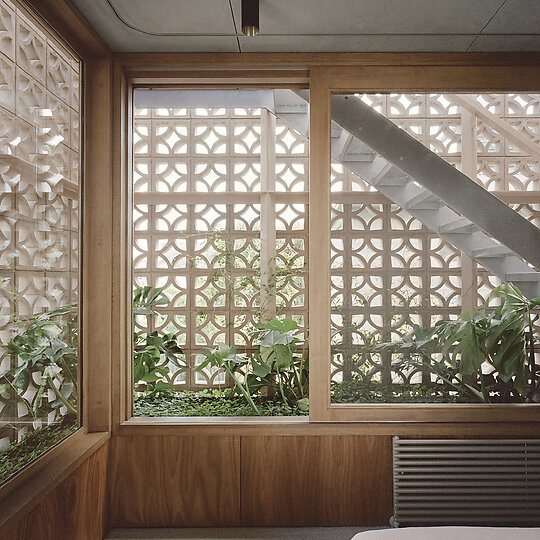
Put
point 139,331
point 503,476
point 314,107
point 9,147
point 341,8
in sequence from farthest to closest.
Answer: point 139,331 → point 314,107 → point 503,476 → point 341,8 → point 9,147

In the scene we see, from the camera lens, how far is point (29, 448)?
1985 mm

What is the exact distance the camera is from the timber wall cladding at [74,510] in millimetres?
1846

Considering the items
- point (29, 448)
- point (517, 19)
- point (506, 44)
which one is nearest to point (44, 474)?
point (29, 448)

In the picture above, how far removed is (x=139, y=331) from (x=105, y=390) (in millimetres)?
866

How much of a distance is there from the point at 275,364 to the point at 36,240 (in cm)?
158

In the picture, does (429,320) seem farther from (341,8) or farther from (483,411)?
(341,8)

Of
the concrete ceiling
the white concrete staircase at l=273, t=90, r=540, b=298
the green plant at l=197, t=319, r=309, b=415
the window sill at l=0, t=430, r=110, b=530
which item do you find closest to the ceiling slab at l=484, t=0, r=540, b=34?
the concrete ceiling

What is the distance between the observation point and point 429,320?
8.95 ft

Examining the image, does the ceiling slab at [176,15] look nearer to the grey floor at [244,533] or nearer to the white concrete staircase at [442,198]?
the white concrete staircase at [442,198]

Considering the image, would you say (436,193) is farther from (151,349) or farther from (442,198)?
(151,349)

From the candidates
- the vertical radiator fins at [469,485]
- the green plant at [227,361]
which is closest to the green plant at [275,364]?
the green plant at [227,361]

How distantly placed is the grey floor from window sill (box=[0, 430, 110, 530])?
0.52 m

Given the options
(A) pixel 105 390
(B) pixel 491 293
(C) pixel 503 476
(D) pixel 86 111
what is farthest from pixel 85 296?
(C) pixel 503 476

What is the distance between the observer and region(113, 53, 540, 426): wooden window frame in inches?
106
